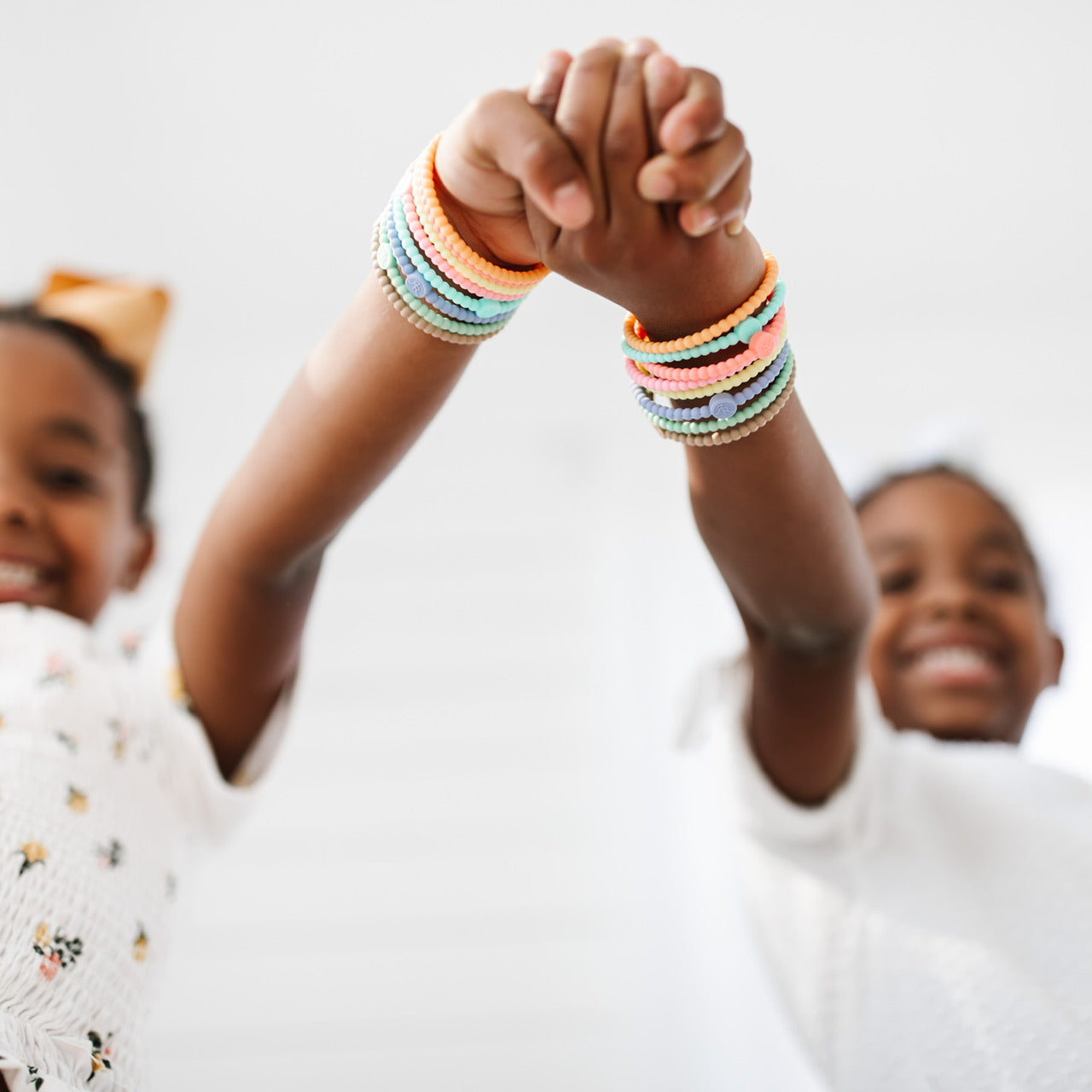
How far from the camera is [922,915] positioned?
3.11ft

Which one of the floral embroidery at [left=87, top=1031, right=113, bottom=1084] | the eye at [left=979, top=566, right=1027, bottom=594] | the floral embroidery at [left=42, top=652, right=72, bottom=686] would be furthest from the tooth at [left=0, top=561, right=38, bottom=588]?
the eye at [left=979, top=566, right=1027, bottom=594]

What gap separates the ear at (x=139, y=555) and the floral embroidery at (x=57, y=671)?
0.33 metres

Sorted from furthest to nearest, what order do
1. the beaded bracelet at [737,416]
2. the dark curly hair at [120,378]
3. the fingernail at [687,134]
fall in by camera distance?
the dark curly hair at [120,378] < the beaded bracelet at [737,416] < the fingernail at [687,134]

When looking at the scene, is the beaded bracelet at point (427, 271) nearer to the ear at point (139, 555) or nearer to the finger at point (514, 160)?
the finger at point (514, 160)

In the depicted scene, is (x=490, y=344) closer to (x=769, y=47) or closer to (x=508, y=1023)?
(x=769, y=47)

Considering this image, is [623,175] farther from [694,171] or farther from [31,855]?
[31,855]

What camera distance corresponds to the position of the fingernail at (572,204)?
0.52 meters

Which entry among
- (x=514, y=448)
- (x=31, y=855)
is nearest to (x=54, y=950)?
(x=31, y=855)

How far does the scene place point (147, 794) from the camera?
2.84ft

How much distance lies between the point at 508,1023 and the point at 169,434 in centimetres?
124

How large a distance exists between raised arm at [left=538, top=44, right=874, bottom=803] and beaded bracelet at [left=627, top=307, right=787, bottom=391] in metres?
0.02

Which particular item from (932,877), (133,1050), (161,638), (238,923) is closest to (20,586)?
(161,638)

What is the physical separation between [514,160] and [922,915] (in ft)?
2.37

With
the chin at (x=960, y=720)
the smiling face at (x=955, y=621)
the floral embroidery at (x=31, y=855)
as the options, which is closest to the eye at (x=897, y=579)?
the smiling face at (x=955, y=621)
